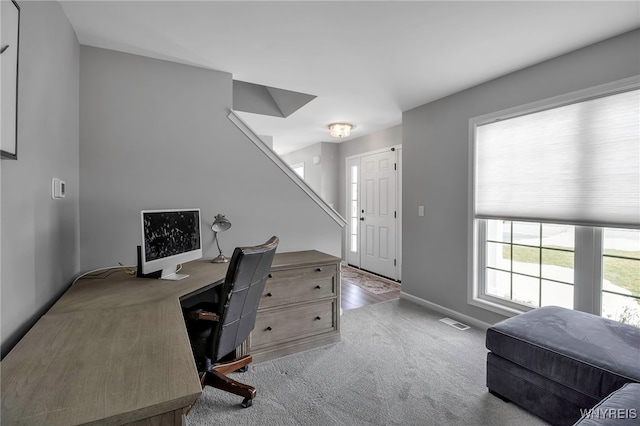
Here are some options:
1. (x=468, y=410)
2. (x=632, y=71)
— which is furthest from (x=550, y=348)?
(x=632, y=71)

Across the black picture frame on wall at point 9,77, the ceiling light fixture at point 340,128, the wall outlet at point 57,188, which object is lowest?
the wall outlet at point 57,188

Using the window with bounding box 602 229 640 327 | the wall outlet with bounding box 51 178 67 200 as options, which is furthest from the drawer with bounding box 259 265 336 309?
the window with bounding box 602 229 640 327

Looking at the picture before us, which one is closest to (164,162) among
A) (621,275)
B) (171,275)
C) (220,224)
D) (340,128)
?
(220,224)

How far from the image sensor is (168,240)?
1.92 meters

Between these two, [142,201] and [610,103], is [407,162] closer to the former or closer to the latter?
[610,103]

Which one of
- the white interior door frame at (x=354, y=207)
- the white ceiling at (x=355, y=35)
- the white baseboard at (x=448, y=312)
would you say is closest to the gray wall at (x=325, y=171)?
the white interior door frame at (x=354, y=207)

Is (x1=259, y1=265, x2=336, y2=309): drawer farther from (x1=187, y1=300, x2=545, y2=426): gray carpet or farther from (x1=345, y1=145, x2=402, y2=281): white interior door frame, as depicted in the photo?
(x1=345, y1=145, x2=402, y2=281): white interior door frame

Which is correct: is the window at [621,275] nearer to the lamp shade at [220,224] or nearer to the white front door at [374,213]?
the white front door at [374,213]

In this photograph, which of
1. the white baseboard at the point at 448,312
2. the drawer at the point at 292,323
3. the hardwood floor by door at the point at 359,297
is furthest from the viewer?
the hardwood floor by door at the point at 359,297

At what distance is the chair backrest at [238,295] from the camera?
61.4 inches

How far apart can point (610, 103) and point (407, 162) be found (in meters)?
1.86

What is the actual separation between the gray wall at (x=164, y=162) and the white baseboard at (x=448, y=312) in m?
1.62

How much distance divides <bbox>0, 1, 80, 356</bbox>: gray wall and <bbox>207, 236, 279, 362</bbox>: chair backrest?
79cm

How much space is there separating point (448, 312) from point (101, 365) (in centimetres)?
311
